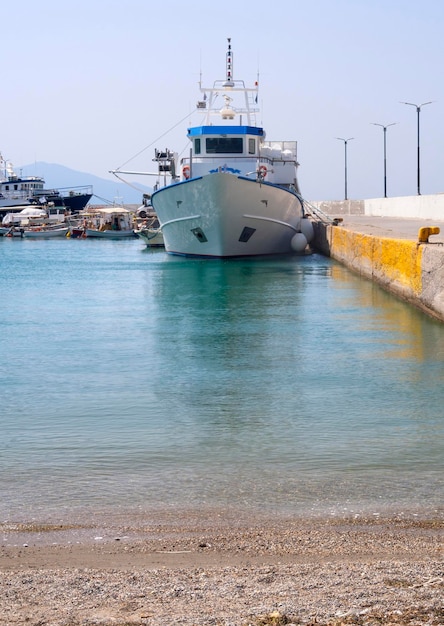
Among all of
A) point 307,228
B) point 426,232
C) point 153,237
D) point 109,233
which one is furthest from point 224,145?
point 109,233

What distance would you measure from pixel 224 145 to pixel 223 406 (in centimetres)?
2665

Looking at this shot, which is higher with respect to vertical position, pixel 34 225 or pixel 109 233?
pixel 34 225

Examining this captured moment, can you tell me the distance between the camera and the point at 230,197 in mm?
32750

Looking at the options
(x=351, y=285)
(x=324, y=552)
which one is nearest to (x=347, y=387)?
(x=324, y=552)

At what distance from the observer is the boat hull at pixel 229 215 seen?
32812mm

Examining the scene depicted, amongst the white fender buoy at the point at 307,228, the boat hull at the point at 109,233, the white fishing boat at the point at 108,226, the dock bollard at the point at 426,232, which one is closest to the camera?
the dock bollard at the point at 426,232

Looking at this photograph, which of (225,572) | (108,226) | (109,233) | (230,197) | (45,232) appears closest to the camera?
(225,572)

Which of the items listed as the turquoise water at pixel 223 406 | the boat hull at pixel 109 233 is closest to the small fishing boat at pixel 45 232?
the boat hull at pixel 109 233

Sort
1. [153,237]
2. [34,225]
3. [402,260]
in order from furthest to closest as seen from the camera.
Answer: [34,225] < [153,237] < [402,260]

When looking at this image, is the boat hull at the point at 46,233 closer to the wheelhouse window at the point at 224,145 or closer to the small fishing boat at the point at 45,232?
the small fishing boat at the point at 45,232

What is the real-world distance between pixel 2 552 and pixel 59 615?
1397 mm

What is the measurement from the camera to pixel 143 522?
654cm

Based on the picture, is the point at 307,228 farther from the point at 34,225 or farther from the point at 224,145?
the point at 34,225

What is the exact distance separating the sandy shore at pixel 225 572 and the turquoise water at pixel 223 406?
1.71 ft
